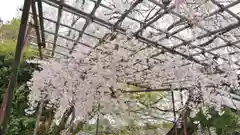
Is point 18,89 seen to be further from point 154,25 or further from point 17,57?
point 17,57

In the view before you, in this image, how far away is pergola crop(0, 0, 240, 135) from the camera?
1.55 m

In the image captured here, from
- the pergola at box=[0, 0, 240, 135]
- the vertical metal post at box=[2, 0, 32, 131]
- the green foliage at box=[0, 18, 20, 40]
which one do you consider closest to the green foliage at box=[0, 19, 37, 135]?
the green foliage at box=[0, 18, 20, 40]

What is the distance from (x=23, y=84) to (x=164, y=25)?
113 inches

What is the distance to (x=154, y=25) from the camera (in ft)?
6.11

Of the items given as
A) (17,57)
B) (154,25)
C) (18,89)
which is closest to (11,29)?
(18,89)

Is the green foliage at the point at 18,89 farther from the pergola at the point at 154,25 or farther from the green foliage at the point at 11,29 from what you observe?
the pergola at the point at 154,25

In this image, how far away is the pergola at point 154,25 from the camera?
1546 mm

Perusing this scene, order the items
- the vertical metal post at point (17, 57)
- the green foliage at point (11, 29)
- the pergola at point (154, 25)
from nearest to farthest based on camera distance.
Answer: the vertical metal post at point (17, 57)
the pergola at point (154, 25)
the green foliage at point (11, 29)

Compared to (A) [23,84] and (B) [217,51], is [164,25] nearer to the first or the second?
(B) [217,51]

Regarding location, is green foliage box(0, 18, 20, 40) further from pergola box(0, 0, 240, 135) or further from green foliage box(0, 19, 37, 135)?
pergola box(0, 0, 240, 135)

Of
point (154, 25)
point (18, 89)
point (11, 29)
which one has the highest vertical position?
point (11, 29)

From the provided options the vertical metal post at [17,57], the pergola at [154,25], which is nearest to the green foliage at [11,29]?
the pergola at [154,25]

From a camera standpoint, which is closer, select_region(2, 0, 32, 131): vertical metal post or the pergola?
select_region(2, 0, 32, 131): vertical metal post

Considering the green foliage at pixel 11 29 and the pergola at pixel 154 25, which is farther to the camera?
the green foliage at pixel 11 29
